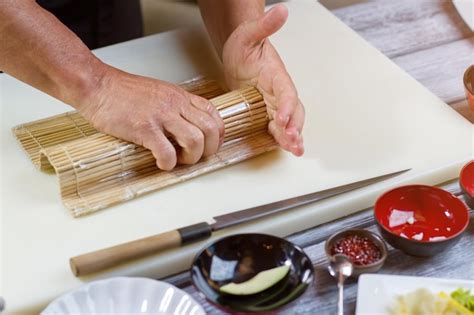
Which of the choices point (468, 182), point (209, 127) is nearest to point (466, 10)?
point (468, 182)

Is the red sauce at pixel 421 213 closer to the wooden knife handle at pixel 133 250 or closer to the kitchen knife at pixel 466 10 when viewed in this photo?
the wooden knife handle at pixel 133 250

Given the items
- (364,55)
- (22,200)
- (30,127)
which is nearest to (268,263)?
(22,200)

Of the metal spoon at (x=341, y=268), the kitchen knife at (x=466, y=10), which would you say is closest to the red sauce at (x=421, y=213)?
the metal spoon at (x=341, y=268)

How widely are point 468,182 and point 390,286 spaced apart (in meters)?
0.28

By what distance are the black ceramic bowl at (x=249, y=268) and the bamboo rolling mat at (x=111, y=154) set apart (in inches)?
8.7

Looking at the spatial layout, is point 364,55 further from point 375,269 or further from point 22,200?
point 22,200

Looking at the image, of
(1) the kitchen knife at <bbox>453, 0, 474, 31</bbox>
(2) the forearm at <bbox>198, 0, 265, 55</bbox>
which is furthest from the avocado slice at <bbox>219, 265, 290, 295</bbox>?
(1) the kitchen knife at <bbox>453, 0, 474, 31</bbox>

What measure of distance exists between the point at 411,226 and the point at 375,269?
127 mm

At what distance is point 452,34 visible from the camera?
182 centimetres

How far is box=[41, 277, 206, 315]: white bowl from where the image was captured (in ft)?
3.59

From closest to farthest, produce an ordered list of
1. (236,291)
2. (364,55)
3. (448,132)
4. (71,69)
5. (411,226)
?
1. (236,291)
2. (411,226)
3. (71,69)
4. (448,132)
5. (364,55)

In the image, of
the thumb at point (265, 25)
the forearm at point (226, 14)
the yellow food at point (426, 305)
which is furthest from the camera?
the forearm at point (226, 14)

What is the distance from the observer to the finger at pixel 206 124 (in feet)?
4.40

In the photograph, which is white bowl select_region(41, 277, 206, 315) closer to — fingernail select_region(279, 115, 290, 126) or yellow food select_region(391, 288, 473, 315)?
yellow food select_region(391, 288, 473, 315)
